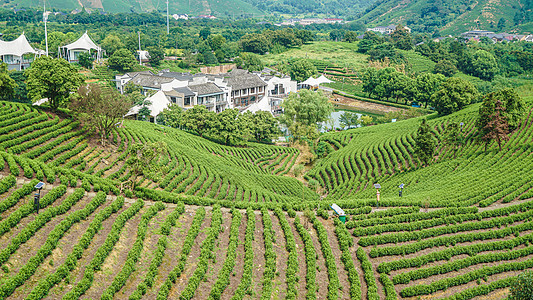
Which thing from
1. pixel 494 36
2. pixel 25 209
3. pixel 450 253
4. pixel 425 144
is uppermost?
pixel 494 36

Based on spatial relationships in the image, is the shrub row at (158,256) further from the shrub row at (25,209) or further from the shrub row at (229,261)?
the shrub row at (25,209)

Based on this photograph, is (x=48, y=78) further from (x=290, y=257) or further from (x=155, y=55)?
(x=155, y=55)

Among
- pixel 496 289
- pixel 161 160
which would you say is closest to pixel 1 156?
pixel 161 160

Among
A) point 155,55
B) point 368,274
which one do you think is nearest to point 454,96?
point 368,274

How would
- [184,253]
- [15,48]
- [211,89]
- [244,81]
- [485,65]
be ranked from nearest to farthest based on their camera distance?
1. [184,253]
2. [211,89]
3. [15,48]
4. [244,81]
5. [485,65]

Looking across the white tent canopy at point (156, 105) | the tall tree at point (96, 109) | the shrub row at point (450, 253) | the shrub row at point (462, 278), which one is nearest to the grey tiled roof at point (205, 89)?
the white tent canopy at point (156, 105)

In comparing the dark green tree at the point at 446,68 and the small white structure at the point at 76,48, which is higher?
the small white structure at the point at 76,48

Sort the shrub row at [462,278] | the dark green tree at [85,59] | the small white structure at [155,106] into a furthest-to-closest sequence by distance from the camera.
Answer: the dark green tree at [85,59] → the small white structure at [155,106] → the shrub row at [462,278]
